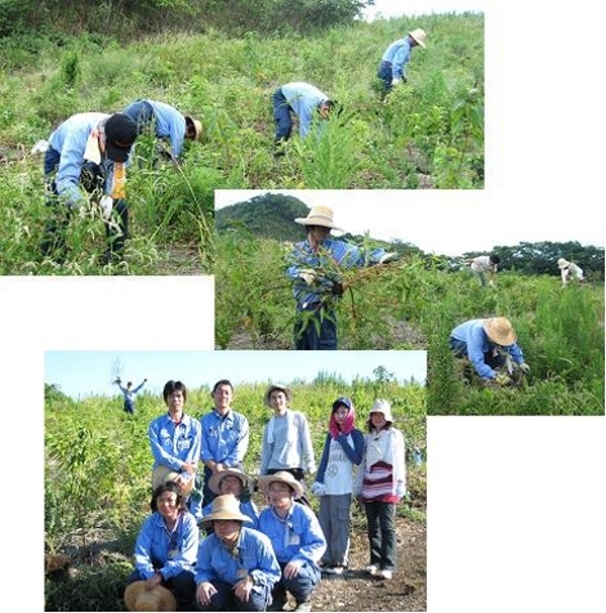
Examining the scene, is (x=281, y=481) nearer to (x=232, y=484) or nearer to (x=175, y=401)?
(x=232, y=484)

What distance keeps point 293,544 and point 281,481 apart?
0.40 metres

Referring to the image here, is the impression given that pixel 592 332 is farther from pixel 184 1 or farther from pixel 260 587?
pixel 184 1

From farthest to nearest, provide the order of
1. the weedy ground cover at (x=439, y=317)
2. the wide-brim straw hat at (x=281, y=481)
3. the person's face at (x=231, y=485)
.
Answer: the weedy ground cover at (x=439, y=317), the person's face at (x=231, y=485), the wide-brim straw hat at (x=281, y=481)

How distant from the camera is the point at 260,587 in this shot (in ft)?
40.4

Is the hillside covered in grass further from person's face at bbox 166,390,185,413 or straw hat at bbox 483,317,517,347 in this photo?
person's face at bbox 166,390,185,413

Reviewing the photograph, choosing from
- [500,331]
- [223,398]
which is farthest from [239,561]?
[500,331]

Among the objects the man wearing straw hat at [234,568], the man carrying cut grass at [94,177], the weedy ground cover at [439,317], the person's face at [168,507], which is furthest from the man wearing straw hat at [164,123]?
the man wearing straw hat at [234,568]

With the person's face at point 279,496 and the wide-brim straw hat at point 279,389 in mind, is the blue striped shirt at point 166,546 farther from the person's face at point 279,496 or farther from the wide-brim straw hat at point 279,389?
the wide-brim straw hat at point 279,389

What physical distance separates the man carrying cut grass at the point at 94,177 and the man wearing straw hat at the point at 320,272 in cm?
128

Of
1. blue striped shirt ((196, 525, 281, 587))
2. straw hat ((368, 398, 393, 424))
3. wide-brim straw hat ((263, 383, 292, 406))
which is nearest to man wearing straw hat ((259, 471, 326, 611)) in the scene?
blue striped shirt ((196, 525, 281, 587))

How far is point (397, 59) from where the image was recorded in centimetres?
1539

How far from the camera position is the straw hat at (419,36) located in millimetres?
15250

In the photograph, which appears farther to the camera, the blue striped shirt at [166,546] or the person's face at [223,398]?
the person's face at [223,398]

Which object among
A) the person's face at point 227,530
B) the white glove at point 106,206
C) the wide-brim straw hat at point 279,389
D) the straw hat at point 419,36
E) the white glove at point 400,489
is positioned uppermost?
the straw hat at point 419,36
